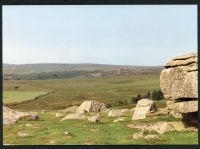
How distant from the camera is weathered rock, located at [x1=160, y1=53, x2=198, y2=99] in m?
23.5

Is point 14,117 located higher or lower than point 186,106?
lower

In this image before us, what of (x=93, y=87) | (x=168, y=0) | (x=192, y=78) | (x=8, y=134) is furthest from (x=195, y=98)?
(x=93, y=87)

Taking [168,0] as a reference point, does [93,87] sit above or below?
below

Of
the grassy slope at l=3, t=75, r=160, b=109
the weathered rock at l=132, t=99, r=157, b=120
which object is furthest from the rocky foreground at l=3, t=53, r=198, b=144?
the grassy slope at l=3, t=75, r=160, b=109

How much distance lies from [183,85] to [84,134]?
577 centimetres

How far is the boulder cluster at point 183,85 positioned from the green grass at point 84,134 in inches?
62.8

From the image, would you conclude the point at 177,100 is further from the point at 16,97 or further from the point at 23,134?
the point at 16,97

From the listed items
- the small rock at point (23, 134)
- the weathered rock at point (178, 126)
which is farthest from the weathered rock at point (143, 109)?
the small rock at point (23, 134)

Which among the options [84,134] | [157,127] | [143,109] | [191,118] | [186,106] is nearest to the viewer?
[84,134]

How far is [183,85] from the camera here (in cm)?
2383

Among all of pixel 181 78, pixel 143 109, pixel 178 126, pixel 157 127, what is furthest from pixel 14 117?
pixel 181 78

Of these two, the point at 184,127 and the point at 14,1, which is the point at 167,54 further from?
the point at 14,1

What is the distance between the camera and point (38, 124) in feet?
81.7

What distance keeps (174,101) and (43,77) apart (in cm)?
12929
